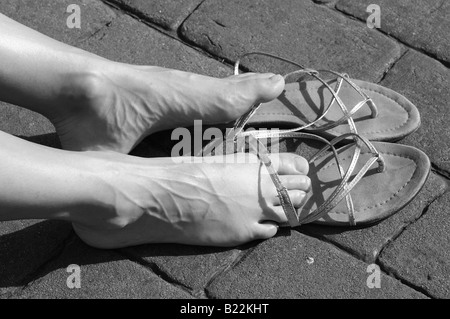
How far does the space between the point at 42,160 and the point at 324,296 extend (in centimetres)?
74

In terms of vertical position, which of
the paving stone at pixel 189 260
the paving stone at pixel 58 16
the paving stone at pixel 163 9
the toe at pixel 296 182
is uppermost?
the paving stone at pixel 163 9

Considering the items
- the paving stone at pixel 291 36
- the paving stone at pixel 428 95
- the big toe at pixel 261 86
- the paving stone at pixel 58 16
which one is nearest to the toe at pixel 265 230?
the big toe at pixel 261 86

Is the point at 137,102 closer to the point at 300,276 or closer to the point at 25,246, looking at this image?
the point at 25,246

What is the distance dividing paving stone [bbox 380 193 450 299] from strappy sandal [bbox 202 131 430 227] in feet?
0.25

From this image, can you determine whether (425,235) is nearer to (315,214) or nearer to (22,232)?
(315,214)

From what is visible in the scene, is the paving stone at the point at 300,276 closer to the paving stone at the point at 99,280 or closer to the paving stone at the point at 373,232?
the paving stone at the point at 373,232

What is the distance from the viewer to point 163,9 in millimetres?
2572

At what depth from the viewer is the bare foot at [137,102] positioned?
1.94 m

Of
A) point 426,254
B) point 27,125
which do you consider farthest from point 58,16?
point 426,254

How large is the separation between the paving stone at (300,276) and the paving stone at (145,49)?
69cm

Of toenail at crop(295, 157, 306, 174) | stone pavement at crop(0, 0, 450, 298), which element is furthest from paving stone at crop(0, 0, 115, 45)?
toenail at crop(295, 157, 306, 174)

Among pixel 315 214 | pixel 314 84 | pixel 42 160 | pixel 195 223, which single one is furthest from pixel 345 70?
pixel 42 160

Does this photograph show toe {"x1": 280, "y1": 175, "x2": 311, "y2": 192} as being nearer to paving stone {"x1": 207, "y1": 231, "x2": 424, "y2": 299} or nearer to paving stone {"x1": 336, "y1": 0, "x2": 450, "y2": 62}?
paving stone {"x1": 207, "y1": 231, "x2": 424, "y2": 299}

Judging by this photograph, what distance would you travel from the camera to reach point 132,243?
1.93m
